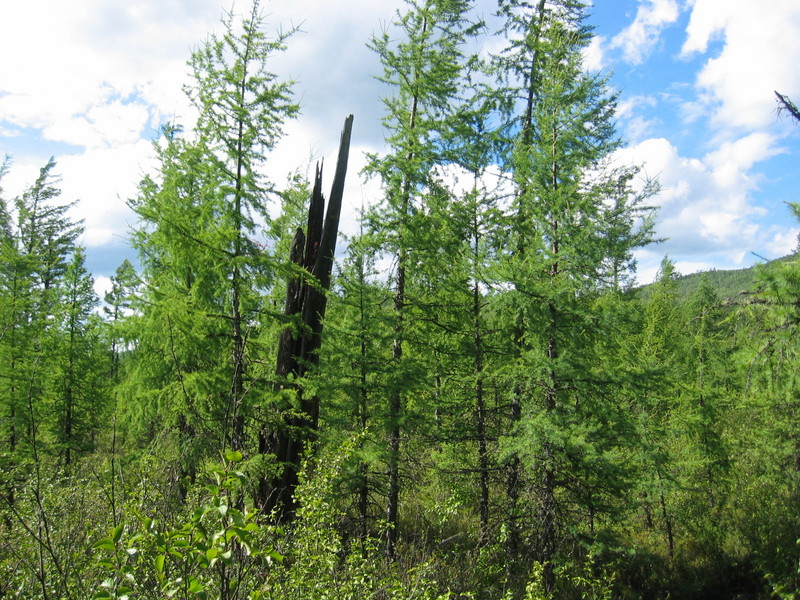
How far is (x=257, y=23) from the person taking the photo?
8.66 meters

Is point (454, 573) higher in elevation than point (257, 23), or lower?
lower

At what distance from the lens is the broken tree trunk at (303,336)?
27.1 ft

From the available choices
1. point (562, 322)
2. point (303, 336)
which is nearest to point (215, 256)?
point (303, 336)

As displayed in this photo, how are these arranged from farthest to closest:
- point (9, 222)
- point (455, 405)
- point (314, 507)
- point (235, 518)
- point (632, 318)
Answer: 1. point (9, 222)
2. point (455, 405)
3. point (632, 318)
4. point (314, 507)
5. point (235, 518)

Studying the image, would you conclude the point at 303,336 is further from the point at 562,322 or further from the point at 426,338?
the point at 562,322

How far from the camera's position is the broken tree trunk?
27.1ft

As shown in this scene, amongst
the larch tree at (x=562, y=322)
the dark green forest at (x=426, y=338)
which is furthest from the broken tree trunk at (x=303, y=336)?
the larch tree at (x=562, y=322)

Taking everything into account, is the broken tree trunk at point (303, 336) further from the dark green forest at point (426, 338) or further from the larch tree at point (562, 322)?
the larch tree at point (562, 322)

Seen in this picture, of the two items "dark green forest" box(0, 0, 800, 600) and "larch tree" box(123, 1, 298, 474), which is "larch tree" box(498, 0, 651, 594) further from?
"larch tree" box(123, 1, 298, 474)

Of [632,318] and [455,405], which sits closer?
[632,318]

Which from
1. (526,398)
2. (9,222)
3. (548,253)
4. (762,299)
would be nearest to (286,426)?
(526,398)

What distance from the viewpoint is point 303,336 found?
349 inches

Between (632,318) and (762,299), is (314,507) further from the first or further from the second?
(762,299)

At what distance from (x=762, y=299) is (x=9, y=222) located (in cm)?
2943
